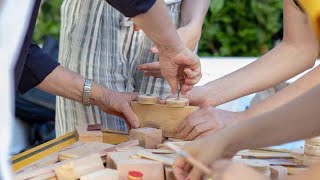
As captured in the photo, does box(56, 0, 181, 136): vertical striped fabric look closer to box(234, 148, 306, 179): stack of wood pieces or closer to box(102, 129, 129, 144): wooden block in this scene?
box(102, 129, 129, 144): wooden block

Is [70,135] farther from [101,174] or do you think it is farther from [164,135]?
[101,174]

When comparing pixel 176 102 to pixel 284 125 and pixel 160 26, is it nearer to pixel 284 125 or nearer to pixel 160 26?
pixel 160 26

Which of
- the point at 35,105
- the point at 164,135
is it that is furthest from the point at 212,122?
the point at 35,105

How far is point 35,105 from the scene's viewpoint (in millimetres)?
3412

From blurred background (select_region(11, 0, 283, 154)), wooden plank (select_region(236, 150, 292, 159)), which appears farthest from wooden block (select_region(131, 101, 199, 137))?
blurred background (select_region(11, 0, 283, 154))

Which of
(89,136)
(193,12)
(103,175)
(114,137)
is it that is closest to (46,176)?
(103,175)

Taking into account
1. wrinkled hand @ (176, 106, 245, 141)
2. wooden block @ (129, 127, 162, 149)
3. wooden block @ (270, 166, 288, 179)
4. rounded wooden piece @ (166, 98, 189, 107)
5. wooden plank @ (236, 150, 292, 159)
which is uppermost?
rounded wooden piece @ (166, 98, 189, 107)

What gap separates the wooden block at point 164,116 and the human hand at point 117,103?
1.3 inches

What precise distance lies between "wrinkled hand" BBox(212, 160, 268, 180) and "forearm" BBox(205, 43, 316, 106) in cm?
95

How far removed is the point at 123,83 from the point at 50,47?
119 cm

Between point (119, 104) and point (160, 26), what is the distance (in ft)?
1.01

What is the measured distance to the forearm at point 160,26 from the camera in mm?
1737

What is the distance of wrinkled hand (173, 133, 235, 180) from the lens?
1.21m

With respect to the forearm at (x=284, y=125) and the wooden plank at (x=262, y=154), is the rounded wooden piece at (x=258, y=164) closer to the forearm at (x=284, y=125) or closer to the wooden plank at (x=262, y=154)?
the wooden plank at (x=262, y=154)
